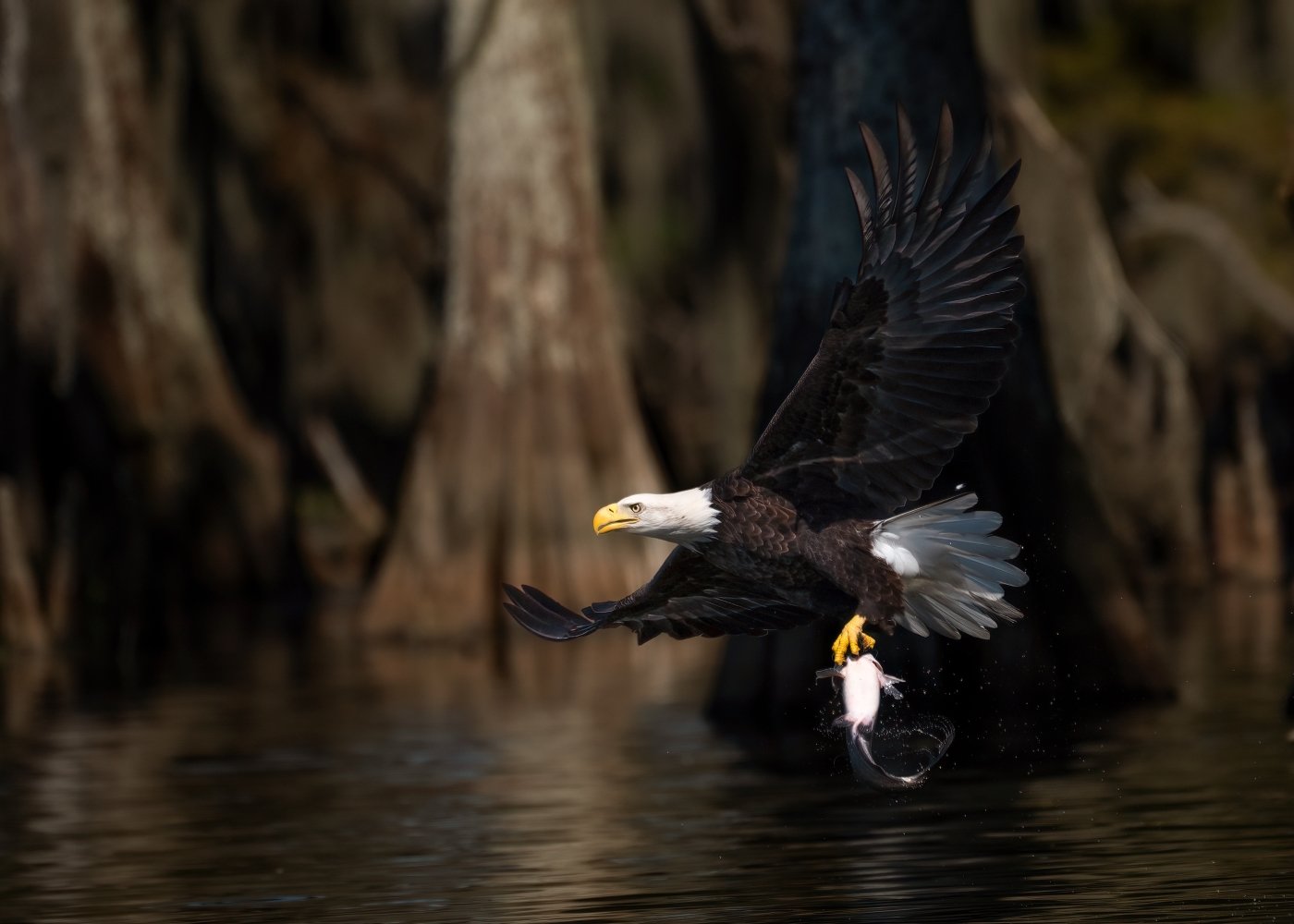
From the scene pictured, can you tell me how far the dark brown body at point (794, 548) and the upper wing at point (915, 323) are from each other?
197mm

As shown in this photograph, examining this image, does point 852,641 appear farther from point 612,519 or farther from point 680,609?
point 680,609

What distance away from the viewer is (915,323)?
27.6 feet

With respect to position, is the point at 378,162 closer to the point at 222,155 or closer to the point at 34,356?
the point at 222,155

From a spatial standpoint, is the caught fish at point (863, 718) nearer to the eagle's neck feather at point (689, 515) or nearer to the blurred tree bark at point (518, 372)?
the eagle's neck feather at point (689, 515)

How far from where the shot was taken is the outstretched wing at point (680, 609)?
9250 millimetres

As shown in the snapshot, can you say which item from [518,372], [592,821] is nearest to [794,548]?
[592,821]

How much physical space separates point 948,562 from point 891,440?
1.32 feet

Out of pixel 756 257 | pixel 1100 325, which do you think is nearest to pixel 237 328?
pixel 756 257

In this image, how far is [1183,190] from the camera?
27641 mm

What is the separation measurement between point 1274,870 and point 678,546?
6.82 ft

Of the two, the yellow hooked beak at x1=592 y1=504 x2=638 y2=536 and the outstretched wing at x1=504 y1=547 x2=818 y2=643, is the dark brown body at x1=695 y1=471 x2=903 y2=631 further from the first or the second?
the outstretched wing at x1=504 y1=547 x2=818 y2=643

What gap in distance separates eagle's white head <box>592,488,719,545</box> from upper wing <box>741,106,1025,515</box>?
26 cm

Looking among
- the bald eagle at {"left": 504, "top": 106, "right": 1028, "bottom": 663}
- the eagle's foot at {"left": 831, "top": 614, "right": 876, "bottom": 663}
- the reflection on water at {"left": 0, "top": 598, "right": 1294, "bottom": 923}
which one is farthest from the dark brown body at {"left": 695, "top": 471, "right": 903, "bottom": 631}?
the reflection on water at {"left": 0, "top": 598, "right": 1294, "bottom": 923}

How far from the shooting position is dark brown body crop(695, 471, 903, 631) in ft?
27.7
